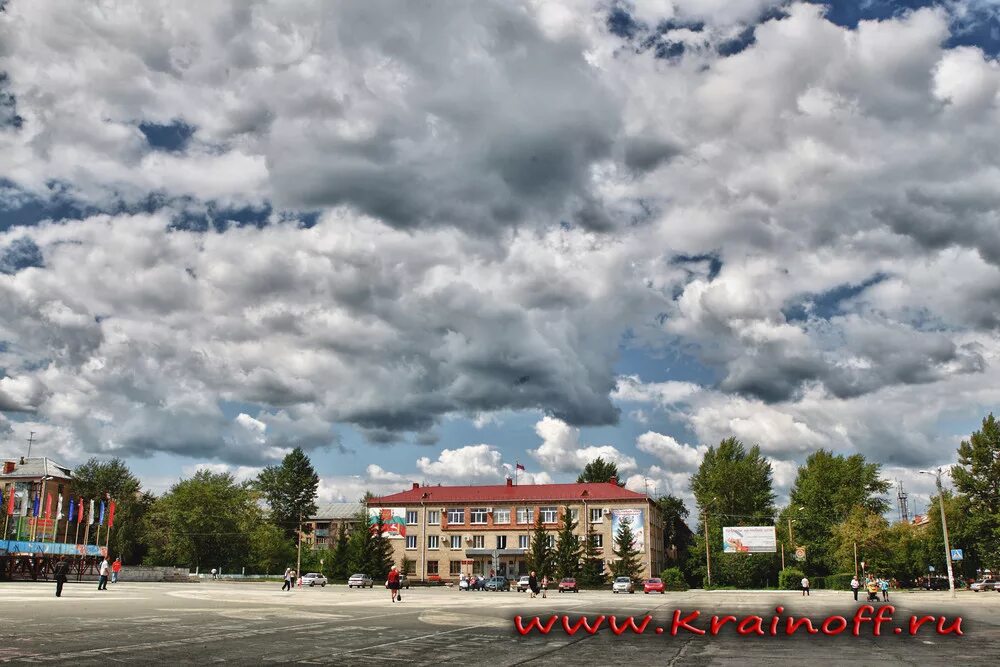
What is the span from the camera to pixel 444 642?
771 inches

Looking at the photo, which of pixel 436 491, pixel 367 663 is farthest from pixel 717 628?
pixel 436 491

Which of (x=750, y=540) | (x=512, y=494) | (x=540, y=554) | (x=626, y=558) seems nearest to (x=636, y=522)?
(x=626, y=558)

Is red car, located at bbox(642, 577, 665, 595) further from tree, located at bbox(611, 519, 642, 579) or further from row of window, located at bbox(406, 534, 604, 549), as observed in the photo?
row of window, located at bbox(406, 534, 604, 549)

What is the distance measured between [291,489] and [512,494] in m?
53.3

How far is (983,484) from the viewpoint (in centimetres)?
8688

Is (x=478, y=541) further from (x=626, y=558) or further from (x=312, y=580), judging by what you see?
(x=312, y=580)

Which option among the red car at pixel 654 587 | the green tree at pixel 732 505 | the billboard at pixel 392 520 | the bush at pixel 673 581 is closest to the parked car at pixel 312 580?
the billboard at pixel 392 520

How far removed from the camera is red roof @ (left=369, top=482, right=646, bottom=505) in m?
100

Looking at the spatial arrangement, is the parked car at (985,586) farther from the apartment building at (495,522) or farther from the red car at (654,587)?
the red car at (654,587)

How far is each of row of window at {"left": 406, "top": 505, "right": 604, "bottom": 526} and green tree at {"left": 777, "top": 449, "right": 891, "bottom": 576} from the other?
2718 centimetres

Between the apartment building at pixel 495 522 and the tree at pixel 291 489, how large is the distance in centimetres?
3702

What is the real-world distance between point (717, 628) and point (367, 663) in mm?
14853

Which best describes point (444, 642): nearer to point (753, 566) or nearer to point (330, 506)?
point (753, 566)

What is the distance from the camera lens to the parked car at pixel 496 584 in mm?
74500
